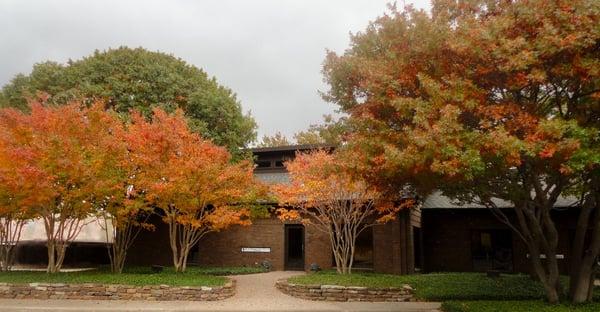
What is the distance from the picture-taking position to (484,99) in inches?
412

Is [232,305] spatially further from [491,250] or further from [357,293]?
[491,250]

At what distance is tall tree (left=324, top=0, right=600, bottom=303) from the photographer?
30.3 ft

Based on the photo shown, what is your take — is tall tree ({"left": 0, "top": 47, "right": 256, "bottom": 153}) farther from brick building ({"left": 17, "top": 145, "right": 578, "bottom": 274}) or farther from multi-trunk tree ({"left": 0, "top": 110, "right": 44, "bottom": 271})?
multi-trunk tree ({"left": 0, "top": 110, "right": 44, "bottom": 271})

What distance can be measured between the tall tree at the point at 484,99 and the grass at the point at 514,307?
0.60 m

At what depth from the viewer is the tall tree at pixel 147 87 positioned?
26969 mm

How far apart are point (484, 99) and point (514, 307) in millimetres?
5452

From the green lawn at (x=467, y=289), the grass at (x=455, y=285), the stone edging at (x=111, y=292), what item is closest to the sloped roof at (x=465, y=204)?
the grass at (x=455, y=285)

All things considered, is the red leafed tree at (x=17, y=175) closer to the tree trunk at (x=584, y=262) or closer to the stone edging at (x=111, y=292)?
the stone edging at (x=111, y=292)

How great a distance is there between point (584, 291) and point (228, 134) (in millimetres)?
20665

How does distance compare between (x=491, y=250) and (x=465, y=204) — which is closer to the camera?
(x=465, y=204)

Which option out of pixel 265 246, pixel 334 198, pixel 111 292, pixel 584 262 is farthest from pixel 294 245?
pixel 584 262

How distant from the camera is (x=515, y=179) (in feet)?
38.5

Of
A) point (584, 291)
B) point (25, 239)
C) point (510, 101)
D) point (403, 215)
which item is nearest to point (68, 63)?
point (25, 239)

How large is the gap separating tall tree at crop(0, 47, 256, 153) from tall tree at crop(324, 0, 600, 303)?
16.3 metres
